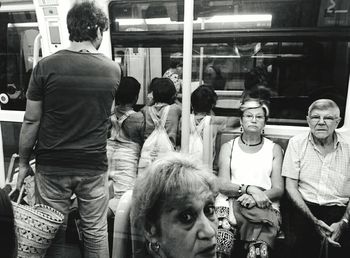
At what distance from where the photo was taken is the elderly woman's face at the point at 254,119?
97.8 inches

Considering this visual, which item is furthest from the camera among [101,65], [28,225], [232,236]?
[232,236]

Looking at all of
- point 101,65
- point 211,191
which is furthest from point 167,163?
point 101,65

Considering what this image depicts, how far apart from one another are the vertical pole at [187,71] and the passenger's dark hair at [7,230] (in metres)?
1.20

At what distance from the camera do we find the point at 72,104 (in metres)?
1.93

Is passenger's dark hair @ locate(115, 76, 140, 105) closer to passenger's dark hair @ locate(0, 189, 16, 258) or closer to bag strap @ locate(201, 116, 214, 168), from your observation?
bag strap @ locate(201, 116, 214, 168)

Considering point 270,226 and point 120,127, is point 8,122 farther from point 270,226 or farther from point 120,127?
point 270,226

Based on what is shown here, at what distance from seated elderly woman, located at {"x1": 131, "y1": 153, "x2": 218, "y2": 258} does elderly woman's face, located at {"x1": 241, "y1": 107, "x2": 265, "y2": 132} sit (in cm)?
109

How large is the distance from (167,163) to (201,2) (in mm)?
1327

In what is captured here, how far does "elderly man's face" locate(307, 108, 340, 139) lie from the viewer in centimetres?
235

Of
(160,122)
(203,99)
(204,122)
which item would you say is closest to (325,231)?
(204,122)

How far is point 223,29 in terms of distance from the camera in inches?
94.0

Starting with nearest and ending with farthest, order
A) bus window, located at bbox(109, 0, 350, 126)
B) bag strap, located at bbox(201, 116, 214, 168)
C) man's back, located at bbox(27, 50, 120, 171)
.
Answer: man's back, located at bbox(27, 50, 120, 171) < bus window, located at bbox(109, 0, 350, 126) < bag strap, located at bbox(201, 116, 214, 168)

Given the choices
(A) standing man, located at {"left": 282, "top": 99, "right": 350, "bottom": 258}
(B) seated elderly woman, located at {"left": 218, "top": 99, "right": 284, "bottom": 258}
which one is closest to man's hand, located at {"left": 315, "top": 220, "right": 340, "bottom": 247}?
(A) standing man, located at {"left": 282, "top": 99, "right": 350, "bottom": 258}

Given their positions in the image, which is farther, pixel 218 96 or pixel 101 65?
pixel 218 96
